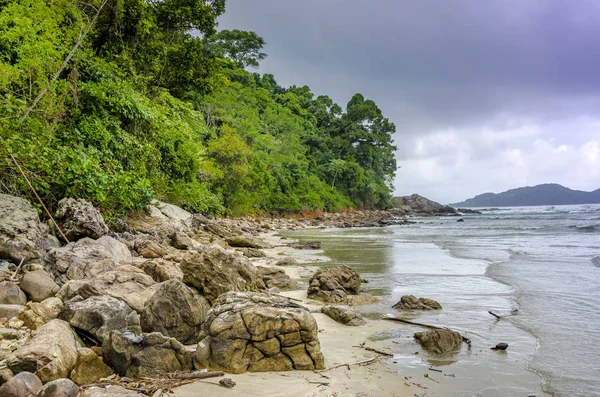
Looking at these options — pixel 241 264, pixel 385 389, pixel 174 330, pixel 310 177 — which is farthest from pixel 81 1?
pixel 310 177

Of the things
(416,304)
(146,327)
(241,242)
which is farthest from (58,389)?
(241,242)

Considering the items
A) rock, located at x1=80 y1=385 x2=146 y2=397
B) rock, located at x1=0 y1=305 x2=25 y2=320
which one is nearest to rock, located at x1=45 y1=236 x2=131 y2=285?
rock, located at x1=0 y1=305 x2=25 y2=320

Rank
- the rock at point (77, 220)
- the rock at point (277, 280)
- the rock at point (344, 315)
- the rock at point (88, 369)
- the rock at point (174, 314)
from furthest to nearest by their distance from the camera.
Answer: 1. the rock at point (277, 280)
2. the rock at point (77, 220)
3. the rock at point (344, 315)
4. the rock at point (174, 314)
5. the rock at point (88, 369)

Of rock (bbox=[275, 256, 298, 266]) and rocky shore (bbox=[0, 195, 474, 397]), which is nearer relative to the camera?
rocky shore (bbox=[0, 195, 474, 397])

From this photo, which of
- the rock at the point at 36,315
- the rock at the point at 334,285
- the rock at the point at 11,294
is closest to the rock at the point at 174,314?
the rock at the point at 36,315

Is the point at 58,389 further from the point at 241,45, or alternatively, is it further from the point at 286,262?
the point at 241,45

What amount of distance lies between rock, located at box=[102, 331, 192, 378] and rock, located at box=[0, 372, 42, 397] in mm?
617

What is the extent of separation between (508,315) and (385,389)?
377cm

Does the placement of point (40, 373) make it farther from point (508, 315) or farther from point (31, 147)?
point (508, 315)

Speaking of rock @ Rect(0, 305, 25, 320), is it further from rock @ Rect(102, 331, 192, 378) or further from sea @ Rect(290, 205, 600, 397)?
sea @ Rect(290, 205, 600, 397)

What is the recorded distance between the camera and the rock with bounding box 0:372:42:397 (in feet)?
8.43

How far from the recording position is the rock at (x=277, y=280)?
26.6ft

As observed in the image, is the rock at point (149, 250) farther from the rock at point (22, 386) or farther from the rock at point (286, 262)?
the rock at point (22, 386)

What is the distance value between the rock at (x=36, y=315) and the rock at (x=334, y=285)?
443cm
